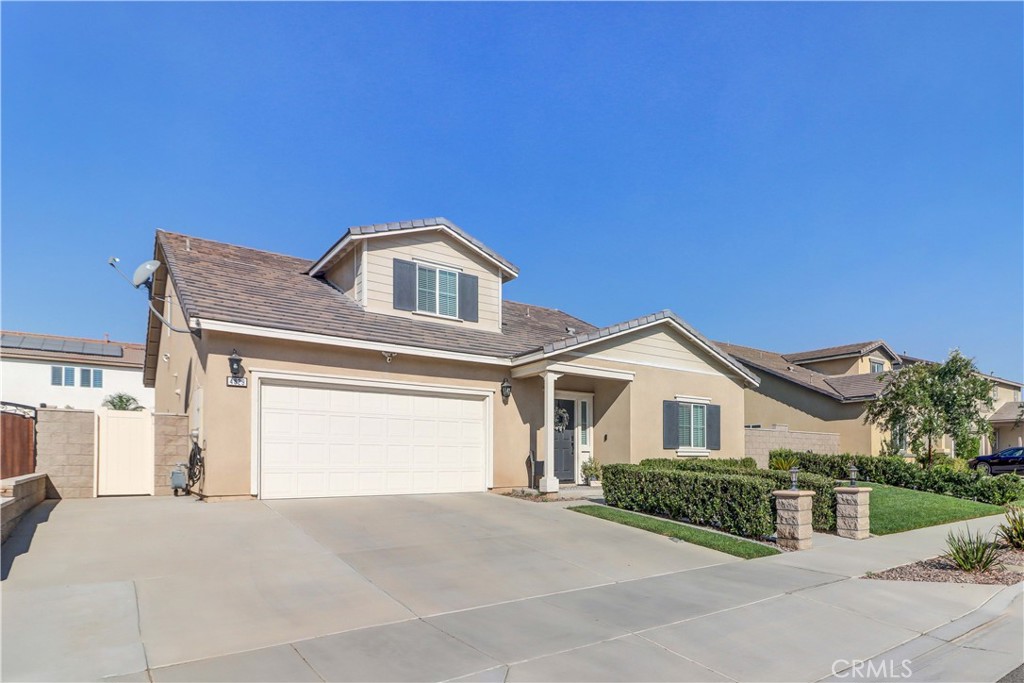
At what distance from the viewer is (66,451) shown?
11.7 m

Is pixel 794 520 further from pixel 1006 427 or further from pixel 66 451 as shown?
pixel 1006 427

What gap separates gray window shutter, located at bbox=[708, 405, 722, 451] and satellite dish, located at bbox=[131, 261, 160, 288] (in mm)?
14486

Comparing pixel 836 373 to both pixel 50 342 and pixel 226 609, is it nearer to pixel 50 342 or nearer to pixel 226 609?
pixel 226 609

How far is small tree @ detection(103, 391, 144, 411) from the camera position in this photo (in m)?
35.8

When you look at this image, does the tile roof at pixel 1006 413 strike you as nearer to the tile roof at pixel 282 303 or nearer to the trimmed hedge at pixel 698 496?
the tile roof at pixel 282 303

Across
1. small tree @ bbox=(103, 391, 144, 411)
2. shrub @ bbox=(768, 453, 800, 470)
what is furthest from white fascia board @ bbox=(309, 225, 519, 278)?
small tree @ bbox=(103, 391, 144, 411)

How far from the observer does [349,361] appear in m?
13.1

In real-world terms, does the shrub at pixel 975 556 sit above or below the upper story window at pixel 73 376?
below

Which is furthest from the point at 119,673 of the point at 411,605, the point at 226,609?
the point at 411,605

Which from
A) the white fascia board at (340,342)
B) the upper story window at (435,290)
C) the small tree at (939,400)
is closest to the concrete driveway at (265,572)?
the white fascia board at (340,342)

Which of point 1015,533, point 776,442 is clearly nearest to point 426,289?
point 1015,533

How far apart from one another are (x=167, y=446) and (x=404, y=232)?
6.74 meters

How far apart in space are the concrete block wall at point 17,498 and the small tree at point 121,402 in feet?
91.9

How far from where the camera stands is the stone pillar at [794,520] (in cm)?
1023
